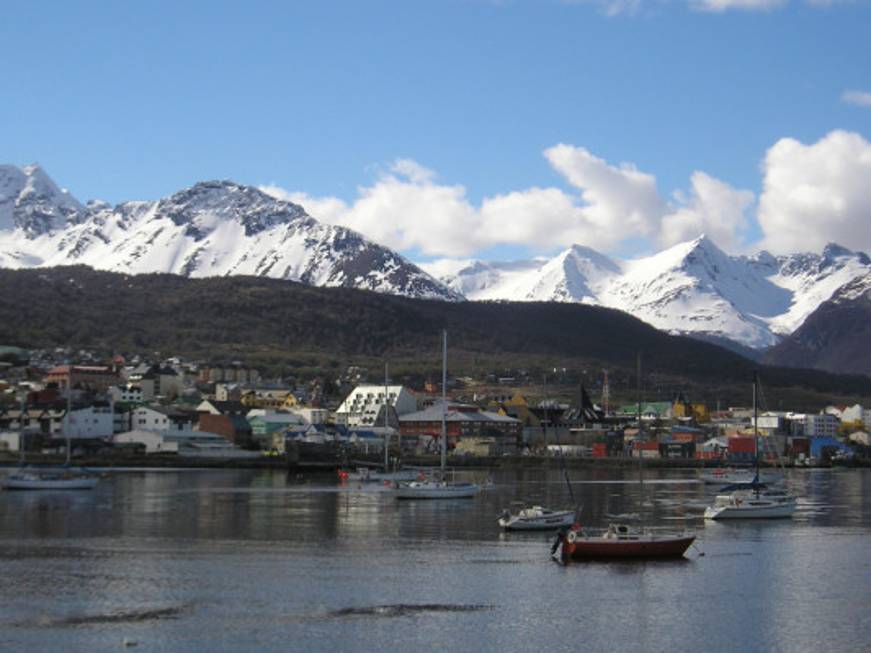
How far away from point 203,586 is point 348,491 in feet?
136

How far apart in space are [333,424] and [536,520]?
254 feet

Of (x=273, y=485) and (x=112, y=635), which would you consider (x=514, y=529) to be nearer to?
(x=112, y=635)

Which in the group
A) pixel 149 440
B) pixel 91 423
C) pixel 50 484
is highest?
pixel 91 423

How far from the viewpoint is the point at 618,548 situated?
44.7 metres

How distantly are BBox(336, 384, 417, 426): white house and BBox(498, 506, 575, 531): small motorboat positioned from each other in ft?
273

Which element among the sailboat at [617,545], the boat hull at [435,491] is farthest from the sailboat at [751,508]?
the sailboat at [617,545]

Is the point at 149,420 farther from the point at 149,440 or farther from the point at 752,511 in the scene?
the point at 752,511

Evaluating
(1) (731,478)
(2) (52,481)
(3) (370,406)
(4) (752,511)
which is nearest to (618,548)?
(4) (752,511)

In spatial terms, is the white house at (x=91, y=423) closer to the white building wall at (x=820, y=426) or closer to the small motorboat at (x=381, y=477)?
the small motorboat at (x=381, y=477)

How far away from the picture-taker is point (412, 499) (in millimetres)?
71625

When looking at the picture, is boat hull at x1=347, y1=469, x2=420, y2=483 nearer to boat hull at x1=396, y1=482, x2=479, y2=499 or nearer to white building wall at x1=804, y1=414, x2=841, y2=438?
boat hull at x1=396, y1=482, x2=479, y2=499

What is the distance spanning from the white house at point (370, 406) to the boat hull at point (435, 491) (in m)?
65.1

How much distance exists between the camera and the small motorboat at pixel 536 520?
176 feet

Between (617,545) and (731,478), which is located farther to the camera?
(731,478)
